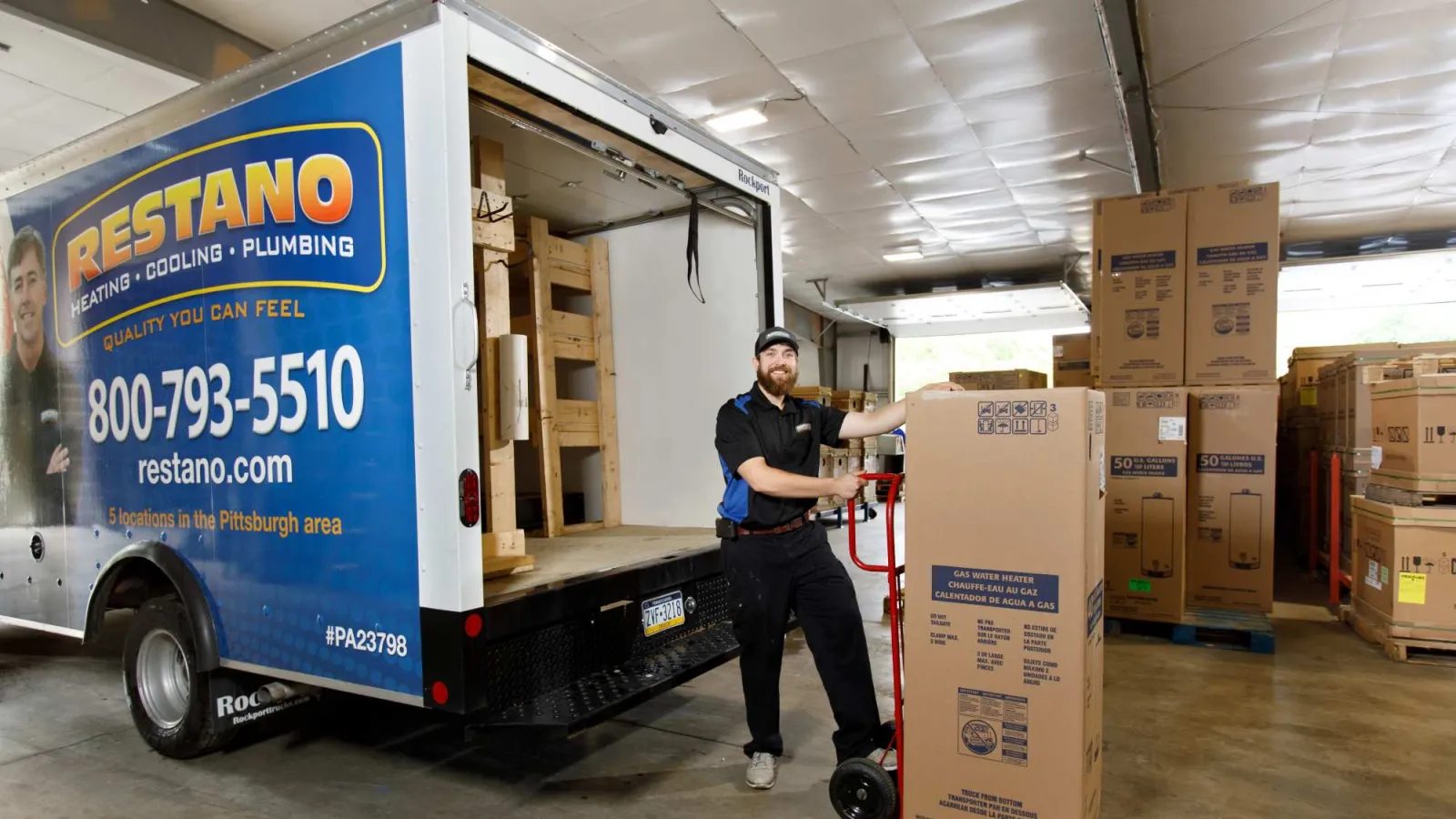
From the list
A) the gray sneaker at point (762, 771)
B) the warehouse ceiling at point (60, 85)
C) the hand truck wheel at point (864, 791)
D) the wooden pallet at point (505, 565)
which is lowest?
the gray sneaker at point (762, 771)

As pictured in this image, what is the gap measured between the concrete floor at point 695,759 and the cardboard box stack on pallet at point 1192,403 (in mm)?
833

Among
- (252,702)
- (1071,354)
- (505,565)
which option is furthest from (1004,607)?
(1071,354)

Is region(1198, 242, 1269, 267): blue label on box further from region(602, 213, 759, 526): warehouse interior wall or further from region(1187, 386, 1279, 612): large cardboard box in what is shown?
region(602, 213, 759, 526): warehouse interior wall

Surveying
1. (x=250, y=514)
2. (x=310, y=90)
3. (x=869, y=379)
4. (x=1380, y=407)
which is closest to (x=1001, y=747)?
(x=250, y=514)

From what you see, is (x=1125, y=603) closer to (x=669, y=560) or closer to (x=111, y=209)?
(x=669, y=560)

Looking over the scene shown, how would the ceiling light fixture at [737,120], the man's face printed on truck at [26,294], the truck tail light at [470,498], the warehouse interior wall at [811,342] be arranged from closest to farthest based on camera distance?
the truck tail light at [470,498] < the man's face printed on truck at [26,294] < the ceiling light fixture at [737,120] < the warehouse interior wall at [811,342]

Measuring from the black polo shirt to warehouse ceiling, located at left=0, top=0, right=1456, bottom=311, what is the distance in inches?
130

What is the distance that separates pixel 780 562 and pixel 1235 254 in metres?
4.33

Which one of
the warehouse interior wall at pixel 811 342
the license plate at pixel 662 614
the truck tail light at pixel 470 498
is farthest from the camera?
the warehouse interior wall at pixel 811 342

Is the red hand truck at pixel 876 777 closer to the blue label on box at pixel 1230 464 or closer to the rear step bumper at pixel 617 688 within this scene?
the rear step bumper at pixel 617 688

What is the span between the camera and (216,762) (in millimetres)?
3617

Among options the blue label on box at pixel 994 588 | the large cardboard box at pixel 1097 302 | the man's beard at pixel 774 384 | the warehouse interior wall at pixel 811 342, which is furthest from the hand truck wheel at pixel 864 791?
the warehouse interior wall at pixel 811 342

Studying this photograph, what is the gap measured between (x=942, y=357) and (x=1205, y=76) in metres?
→ 16.5

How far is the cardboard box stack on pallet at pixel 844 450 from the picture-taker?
12.0m
